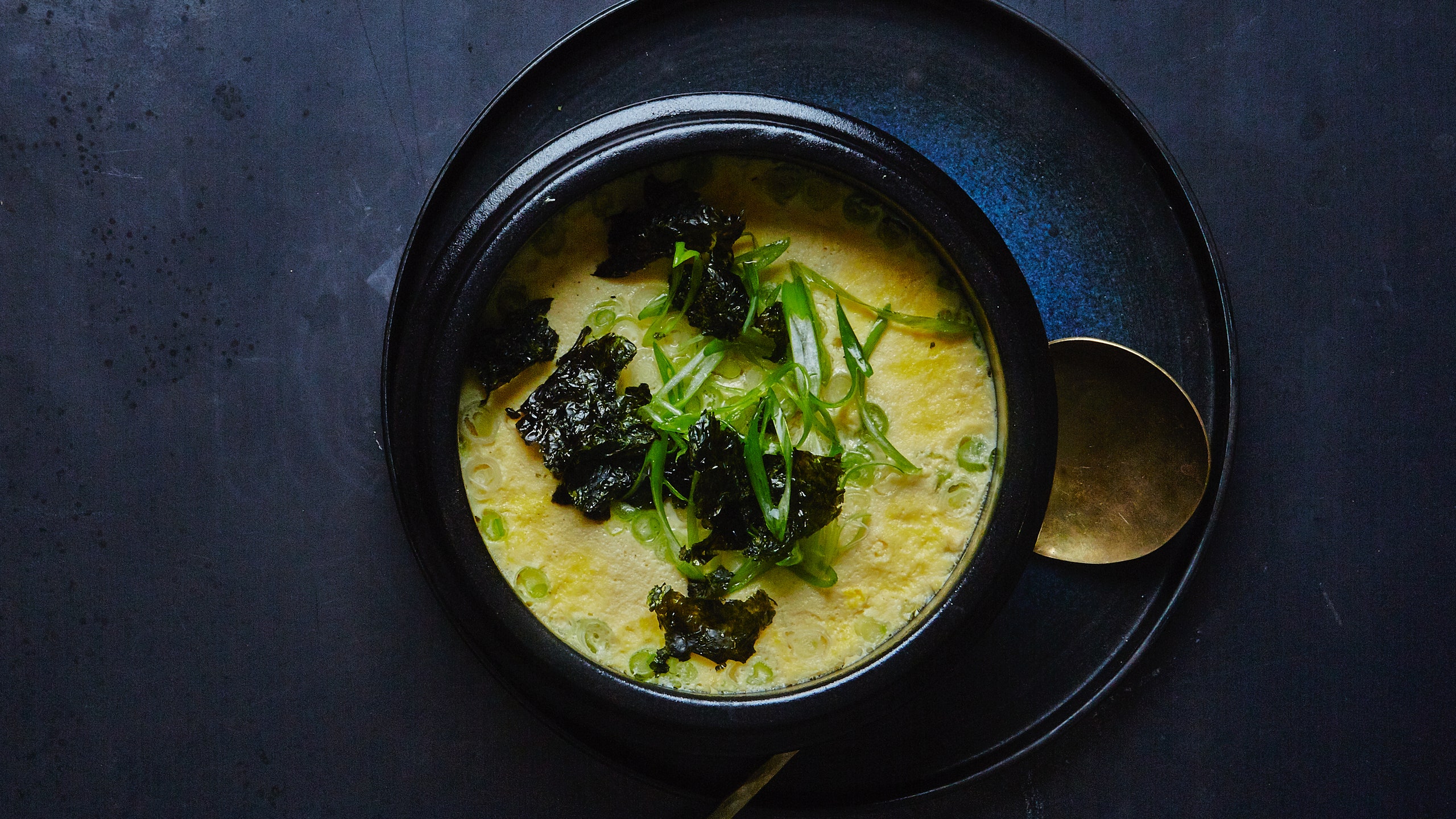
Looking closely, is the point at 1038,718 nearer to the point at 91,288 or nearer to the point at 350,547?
the point at 350,547

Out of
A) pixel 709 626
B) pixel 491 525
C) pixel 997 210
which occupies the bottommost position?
pixel 709 626

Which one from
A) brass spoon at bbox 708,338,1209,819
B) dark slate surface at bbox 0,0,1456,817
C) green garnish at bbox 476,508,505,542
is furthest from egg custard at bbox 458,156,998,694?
dark slate surface at bbox 0,0,1456,817

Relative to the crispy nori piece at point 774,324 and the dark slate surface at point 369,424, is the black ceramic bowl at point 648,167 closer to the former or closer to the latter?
the crispy nori piece at point 774,324

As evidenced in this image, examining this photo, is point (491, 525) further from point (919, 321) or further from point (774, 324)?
point (919, 321)

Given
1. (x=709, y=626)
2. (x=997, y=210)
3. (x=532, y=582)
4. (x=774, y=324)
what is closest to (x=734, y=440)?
(x=774, y=324)

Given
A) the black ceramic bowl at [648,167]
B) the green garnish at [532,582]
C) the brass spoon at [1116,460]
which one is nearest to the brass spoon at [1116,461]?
the brass spoon at [1116,460]

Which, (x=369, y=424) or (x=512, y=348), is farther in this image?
(x=369, y=424)
